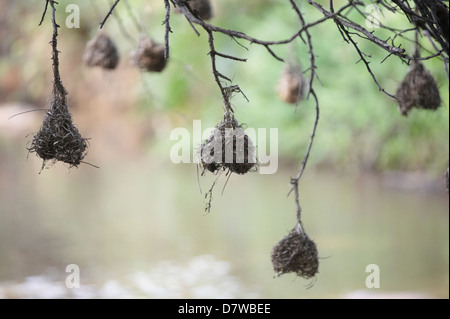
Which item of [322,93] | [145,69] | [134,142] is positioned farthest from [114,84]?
[145,69]

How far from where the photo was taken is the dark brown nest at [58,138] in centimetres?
210


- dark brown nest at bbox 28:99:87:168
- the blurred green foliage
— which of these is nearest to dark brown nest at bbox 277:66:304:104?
dark brown nest at bbox 28:99:87:168

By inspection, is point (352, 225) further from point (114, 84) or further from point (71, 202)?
point (114, 84)

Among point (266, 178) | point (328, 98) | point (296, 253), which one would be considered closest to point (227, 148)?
point (296, 253)

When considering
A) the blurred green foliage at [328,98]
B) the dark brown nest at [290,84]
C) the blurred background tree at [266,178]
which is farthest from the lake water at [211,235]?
the dark brown nest at [290,84]

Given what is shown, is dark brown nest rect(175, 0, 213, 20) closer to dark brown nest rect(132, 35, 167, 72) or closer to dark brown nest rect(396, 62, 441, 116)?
dark brown nest rect(132, 35, 167, 72)

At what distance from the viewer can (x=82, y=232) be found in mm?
7527

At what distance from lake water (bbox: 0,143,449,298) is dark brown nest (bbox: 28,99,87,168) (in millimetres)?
1989

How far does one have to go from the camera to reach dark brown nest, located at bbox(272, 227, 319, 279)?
247 centimetres

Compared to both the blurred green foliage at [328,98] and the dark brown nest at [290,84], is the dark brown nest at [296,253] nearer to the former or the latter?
the dark brown nest at [290,84]

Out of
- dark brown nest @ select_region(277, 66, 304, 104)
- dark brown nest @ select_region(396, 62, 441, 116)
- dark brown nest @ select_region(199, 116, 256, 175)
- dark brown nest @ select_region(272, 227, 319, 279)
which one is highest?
dark brown nest @ select_region(277, 66, 304, 104)

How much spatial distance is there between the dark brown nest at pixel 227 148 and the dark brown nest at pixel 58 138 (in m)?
0.42

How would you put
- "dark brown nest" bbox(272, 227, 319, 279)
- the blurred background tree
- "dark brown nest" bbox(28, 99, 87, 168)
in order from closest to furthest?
"dark brown nest" bbox(28, 99, 87, 168) → "dark brown nest" bbox(272, 227, 319, 279) → the blurred background tree

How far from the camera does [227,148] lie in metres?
1.96
